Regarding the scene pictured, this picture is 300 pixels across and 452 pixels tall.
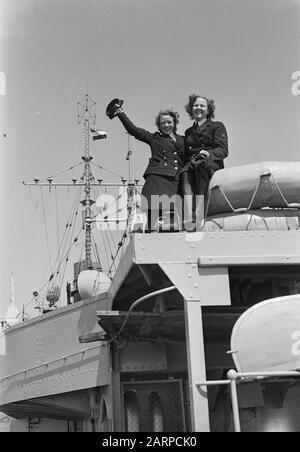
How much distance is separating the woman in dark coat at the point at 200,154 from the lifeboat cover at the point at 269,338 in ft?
4.90

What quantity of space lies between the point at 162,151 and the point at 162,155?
5 centimetres

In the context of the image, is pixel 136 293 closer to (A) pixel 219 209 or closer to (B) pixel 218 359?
(B) pixel 218 359

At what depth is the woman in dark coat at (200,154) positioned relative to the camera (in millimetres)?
6969

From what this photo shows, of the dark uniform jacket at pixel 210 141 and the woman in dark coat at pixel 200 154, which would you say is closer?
the woman in dark coat at pixel 200 154

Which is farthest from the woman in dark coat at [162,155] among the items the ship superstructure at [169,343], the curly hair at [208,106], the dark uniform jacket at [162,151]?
the ship superstructure at [169,343]

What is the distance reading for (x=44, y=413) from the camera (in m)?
13.9

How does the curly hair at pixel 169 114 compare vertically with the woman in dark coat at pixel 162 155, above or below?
above

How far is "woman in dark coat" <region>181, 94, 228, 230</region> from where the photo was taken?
697 centimetres

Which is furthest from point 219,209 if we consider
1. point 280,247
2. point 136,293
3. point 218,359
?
point 218,359

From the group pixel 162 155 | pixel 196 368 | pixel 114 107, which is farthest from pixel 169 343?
pixel 196 368

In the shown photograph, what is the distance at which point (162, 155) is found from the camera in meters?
7.64

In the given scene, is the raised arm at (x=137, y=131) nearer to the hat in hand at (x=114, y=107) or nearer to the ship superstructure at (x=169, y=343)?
the hat in hand at (x=114, y=107)

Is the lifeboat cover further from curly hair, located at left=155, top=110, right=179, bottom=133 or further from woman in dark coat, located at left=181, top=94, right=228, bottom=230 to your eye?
curly hair, located at left=155, top=110, right=179, bottom=133
